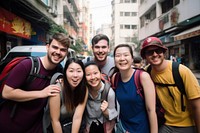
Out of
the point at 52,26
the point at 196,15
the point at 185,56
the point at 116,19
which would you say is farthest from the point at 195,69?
the point at 116,19

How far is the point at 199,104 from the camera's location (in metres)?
2.17

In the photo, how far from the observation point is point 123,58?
2346mm

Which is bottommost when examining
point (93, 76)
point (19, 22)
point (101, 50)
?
point (93, 76)

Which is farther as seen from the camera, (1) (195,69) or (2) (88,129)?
(1) (195,69)

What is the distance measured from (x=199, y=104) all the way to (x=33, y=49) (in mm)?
5785

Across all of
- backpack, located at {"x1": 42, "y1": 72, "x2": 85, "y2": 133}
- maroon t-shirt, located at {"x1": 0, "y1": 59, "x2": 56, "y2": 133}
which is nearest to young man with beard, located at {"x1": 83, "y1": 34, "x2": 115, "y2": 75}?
backpack, located at {"x1": 42, "y1": 72, "x2": 85, "y2": 133}

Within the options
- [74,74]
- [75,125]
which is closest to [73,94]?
[74,74]

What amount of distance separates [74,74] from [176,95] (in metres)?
1.23

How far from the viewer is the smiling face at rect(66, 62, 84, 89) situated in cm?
Answer: 228

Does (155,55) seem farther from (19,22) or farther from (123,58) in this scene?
(19,22)

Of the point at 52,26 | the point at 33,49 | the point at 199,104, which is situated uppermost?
the point at 52,26

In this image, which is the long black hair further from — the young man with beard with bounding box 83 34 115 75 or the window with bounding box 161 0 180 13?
the window with bounding box 161 0 180 13

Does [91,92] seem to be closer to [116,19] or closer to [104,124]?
[104,124]

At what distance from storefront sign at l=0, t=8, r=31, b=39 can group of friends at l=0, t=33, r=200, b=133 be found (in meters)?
6.21
